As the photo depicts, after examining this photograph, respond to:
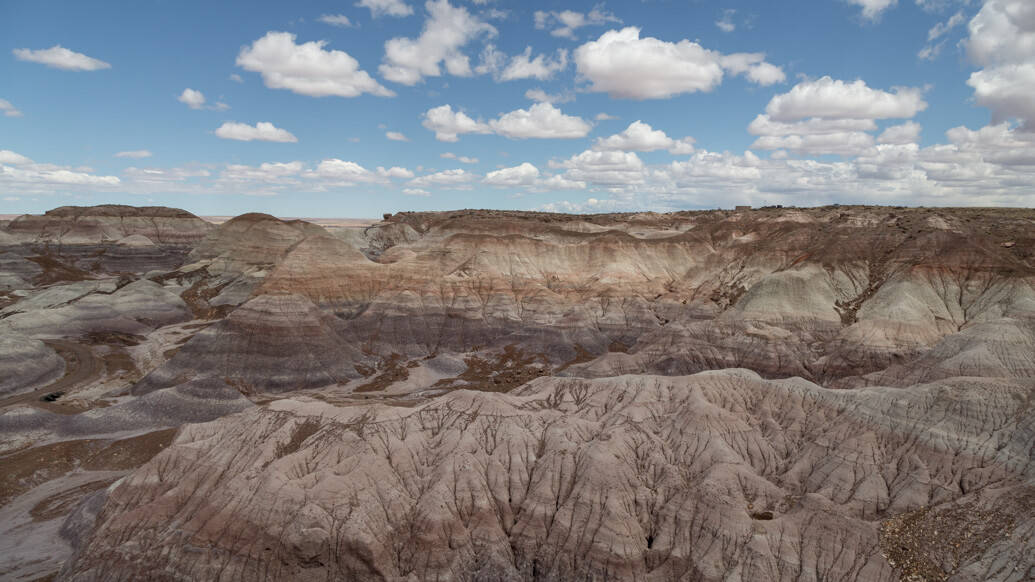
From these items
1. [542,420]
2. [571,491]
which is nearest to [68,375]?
[542,420]

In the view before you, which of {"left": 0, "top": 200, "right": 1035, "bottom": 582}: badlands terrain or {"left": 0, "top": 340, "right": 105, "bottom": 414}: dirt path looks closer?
{"left": 0, "top": 200, "right": 1035, "bottom": 582}: badlands terrain

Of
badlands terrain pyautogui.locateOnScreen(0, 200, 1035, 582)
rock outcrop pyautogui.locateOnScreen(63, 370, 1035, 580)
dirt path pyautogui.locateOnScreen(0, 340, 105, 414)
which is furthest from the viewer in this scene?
dirt path pyautogui.locateOnScreen(0, 340, 105, 414)

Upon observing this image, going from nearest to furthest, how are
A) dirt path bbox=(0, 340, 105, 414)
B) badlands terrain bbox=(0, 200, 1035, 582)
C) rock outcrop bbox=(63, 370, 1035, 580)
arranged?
rock outcrop bbox=(63, 370, 1035, 580), badlands terrain bbox=(0, 200, 1035, 582), dirt path bbox=(0, 340, 105, 414)

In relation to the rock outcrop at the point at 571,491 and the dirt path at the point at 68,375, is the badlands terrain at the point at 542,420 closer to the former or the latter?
the rock outcrop at the point at 571,491

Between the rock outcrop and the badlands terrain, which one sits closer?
the rock outcrop

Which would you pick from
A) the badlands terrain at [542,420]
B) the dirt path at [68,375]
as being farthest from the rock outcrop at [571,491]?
the dirt path at [68,375]

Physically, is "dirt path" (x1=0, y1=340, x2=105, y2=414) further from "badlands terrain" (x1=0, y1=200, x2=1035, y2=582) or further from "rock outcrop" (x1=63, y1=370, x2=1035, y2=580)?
"rock outcrop" (x1=63, y1=370, x2=1035, y2=580)

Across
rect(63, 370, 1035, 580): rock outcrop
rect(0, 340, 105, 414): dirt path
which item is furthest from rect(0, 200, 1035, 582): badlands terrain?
rect(0, 340, 105, 414): dirt path
